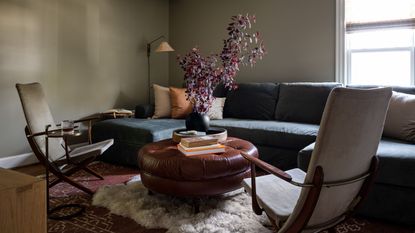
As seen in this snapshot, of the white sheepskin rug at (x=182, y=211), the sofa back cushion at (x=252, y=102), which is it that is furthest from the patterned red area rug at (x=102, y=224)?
the sofa back cushion at (x=252, y=102)

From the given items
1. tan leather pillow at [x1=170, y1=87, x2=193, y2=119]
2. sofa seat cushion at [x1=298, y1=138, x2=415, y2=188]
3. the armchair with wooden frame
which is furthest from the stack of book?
tan leather pillow at [x1=170, y1=87, x2=193, y2=119]

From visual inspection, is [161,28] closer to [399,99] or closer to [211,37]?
[211,37]

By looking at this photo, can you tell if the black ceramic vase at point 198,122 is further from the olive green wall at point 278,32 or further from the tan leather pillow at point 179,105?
the olive green wall at point 278,32

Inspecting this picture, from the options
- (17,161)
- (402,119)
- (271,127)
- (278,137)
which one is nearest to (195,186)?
(278,137)

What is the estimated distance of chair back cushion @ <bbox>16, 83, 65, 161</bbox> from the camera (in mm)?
2621

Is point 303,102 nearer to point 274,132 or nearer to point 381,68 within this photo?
point 274,132

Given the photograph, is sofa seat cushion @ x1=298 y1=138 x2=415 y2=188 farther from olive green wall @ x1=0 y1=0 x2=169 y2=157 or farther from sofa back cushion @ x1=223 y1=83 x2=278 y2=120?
olive green wall @ x1=0 y1=0 x2=169 y2=157

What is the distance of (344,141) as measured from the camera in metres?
1.42

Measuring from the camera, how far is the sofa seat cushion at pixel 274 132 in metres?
3.20

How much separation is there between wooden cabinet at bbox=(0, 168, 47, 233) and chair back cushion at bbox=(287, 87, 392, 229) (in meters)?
1.02

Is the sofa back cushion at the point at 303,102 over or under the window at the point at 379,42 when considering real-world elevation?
under

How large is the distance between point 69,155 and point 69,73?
1743 mm

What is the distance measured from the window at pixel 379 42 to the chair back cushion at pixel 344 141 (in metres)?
2.66

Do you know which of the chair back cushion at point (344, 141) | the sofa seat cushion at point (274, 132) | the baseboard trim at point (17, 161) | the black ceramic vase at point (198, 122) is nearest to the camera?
the chair back cushion at point (344, 141)
